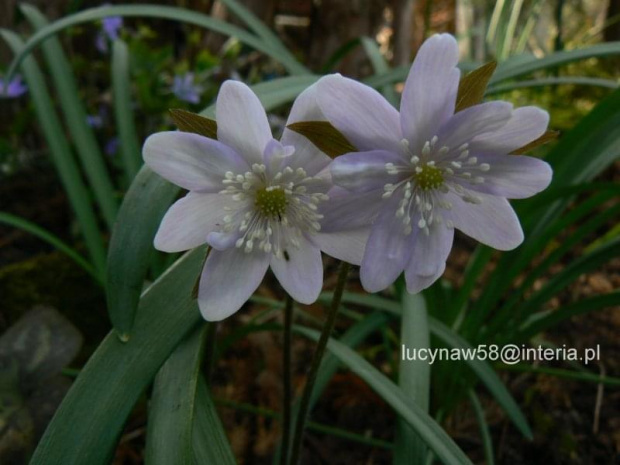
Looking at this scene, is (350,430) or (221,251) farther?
(350,430)

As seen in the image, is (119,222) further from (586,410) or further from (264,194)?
(586,410)

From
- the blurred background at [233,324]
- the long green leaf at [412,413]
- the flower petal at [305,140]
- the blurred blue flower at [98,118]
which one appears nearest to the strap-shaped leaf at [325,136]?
the flower petal at [305,140]

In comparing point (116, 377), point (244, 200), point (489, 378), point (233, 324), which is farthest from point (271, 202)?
point (233, 324)

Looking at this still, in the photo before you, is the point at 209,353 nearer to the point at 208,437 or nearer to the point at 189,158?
the point at 208,437

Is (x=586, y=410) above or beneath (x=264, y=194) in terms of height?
above

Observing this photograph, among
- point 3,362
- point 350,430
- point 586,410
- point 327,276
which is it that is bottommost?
point 3,362

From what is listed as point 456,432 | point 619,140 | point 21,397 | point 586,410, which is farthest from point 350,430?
point 619,140
